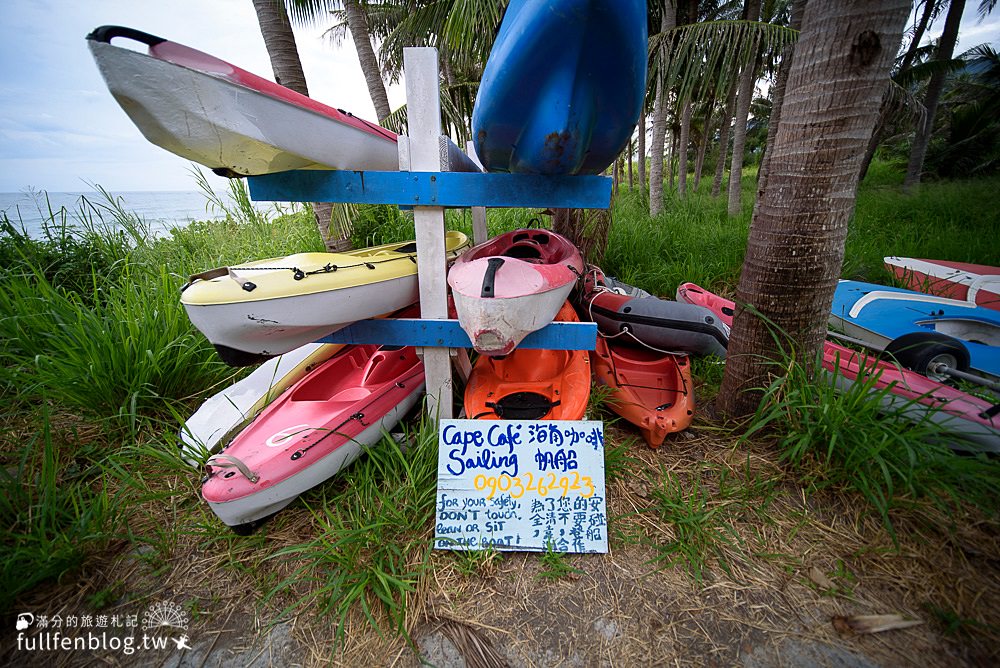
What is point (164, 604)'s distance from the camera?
4.22 feet

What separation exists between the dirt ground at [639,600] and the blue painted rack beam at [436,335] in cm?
79

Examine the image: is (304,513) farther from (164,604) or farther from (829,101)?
(829,101)

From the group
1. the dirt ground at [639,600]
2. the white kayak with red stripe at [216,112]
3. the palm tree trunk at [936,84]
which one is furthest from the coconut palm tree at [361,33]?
the palm tree trunk at [936,84]

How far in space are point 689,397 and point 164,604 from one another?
2.38m

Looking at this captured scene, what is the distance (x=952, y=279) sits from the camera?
3.15 m

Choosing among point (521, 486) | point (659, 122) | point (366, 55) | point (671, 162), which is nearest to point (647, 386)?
point (521, 486)

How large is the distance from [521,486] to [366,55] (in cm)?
565

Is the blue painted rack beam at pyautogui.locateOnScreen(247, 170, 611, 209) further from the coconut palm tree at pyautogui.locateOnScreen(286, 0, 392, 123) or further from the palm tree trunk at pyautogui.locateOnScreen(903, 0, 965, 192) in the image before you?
the palm tree trunk at pyautogui.locateOnScreen(903, 0, 965, 192)

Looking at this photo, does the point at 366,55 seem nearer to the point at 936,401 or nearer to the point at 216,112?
the point at 216,112

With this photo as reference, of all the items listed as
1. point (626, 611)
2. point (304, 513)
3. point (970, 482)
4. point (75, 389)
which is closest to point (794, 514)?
point (970, 482)

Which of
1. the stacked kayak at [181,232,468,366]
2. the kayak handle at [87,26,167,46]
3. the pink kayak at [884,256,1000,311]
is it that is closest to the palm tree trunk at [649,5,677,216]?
the pink kayak at [884,256,1000,311]

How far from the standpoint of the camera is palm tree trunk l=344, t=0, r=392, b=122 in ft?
14.5

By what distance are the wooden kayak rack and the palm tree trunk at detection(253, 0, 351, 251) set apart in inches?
56.5

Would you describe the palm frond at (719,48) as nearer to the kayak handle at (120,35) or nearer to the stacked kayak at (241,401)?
the kayak handle at (120,35)
